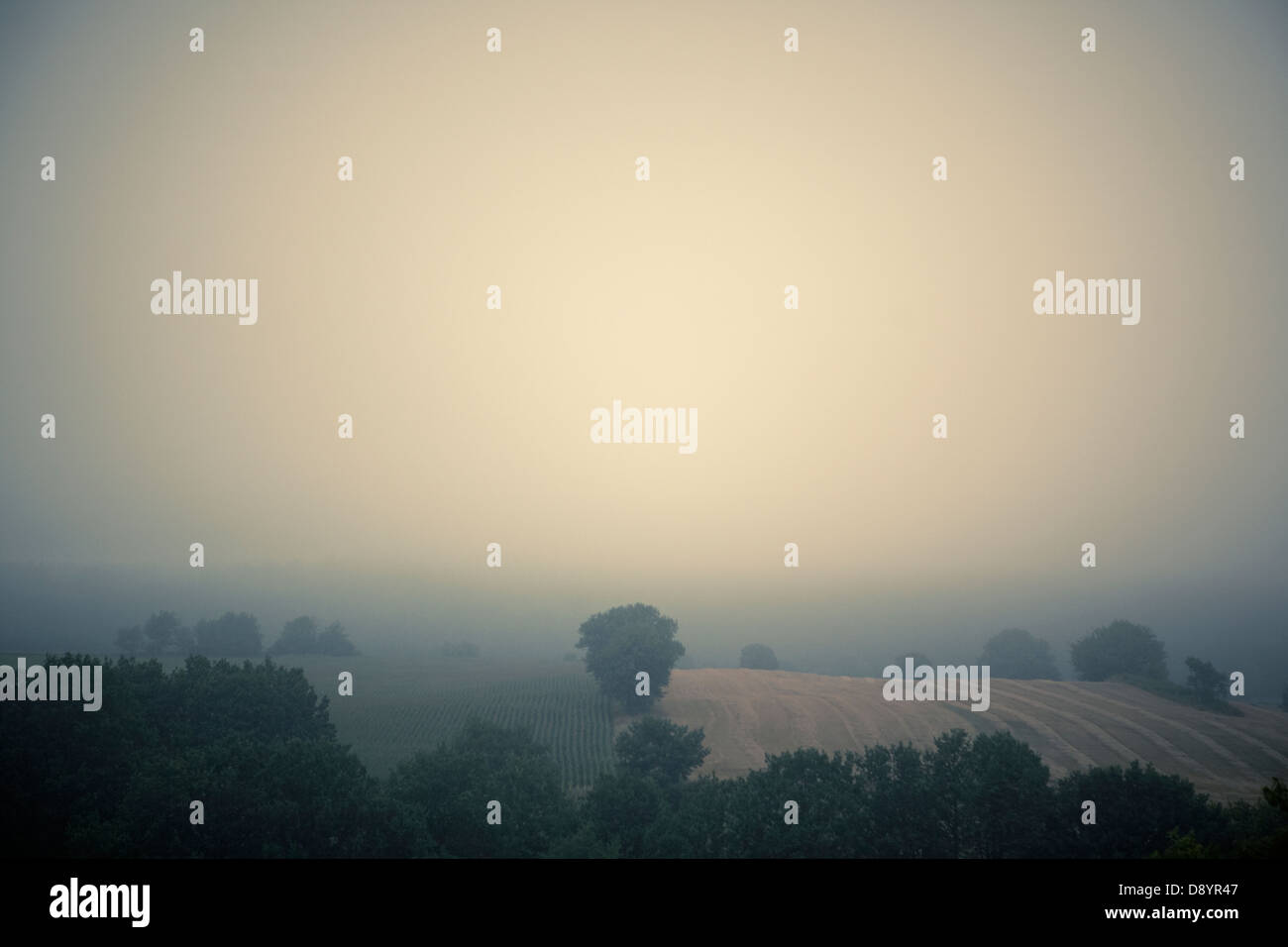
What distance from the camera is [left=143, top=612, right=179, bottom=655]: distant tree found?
14525 centimetres

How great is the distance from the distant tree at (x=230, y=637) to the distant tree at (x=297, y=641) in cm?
422

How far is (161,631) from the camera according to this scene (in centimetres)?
14562

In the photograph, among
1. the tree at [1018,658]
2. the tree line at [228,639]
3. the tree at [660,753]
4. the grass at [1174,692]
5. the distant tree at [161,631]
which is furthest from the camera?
A: the distant tree at [161,631]

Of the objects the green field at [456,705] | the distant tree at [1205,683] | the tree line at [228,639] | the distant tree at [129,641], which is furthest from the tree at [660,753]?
the distant tree at [129,641]

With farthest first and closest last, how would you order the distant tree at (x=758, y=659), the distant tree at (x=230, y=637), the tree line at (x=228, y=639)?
the distant tree at (x=758, y=659) < the tree line at (x=228, y=639) < the distant tree at (x=230, y=637)

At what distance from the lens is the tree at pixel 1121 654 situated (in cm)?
9712

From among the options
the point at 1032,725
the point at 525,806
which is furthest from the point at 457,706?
the point at 1032,725

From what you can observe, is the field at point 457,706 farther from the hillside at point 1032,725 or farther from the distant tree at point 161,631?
the distant tree at point 161,631

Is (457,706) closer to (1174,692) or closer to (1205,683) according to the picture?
(1174,692)
